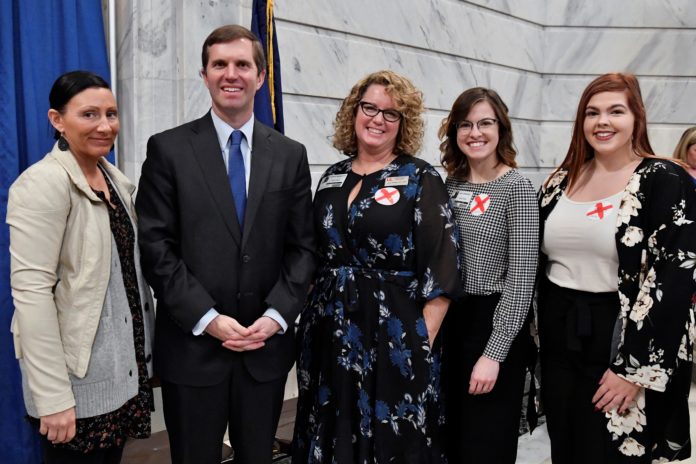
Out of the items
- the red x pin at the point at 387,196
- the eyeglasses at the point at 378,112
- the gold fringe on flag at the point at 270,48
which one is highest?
the gold fringe on flag at the point at 270,48

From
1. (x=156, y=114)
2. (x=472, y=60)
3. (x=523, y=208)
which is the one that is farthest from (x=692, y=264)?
(x=472, y=60)

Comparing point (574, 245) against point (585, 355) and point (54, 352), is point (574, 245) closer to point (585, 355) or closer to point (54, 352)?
point (585, 355)

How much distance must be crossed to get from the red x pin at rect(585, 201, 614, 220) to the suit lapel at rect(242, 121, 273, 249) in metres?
1.14

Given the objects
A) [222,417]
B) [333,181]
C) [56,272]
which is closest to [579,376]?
[333,181]

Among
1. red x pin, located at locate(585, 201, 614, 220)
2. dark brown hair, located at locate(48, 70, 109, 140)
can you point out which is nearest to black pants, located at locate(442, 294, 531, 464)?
red x pin, located at locate(585, 201, 614, 220)

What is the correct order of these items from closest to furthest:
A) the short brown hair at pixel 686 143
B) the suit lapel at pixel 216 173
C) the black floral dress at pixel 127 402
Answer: the black floral dress at pixel 127 402
the suit lapel at pixel 216 173
the short brown hair at pixel 686 143

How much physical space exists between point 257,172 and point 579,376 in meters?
1.37

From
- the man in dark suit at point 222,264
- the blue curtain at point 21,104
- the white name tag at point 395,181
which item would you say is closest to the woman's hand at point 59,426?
the man in dark suit at point 222,264

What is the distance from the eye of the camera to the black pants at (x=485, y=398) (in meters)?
2.32

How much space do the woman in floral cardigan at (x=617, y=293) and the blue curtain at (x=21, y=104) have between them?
2.37 meters

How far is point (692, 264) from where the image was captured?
1893 millimetres

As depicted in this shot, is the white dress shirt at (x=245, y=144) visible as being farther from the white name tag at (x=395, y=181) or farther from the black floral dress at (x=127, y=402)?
the white name tag at (x=395, y=181)

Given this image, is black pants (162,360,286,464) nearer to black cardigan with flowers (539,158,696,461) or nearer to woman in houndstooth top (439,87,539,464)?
woman in houndstooth top (439,87,539,464)

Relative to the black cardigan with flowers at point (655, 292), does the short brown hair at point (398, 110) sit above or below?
above
